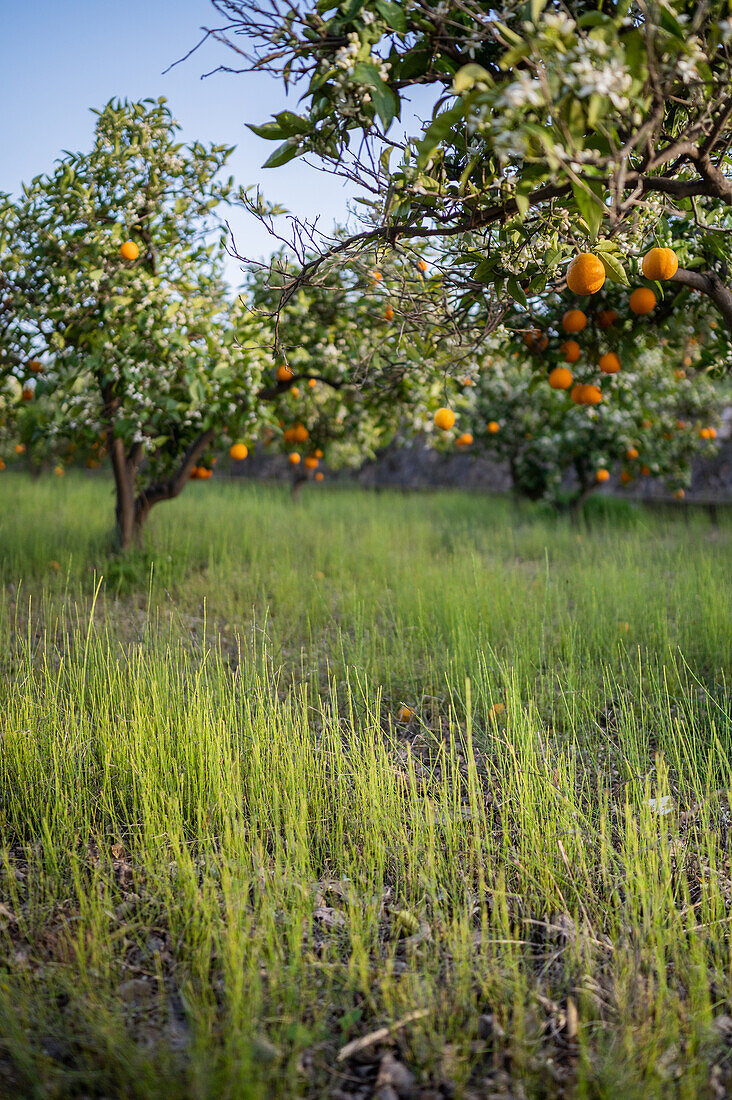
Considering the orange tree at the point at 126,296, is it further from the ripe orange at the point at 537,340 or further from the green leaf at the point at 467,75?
the green leaf at the point at 467,75

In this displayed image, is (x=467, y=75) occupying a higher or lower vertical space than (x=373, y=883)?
higher

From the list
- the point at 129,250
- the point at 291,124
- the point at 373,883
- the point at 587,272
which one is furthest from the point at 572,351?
the point at 373,883

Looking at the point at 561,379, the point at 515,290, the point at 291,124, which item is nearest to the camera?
the point at 291,124

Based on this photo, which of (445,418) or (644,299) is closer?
(644,299)

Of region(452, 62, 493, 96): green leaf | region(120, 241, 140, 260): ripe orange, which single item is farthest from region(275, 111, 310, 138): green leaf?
region(120, 241, 140, 260): ripe orange

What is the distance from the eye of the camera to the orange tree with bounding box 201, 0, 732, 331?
1.57 meters

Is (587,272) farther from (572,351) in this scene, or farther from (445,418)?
(445,418)

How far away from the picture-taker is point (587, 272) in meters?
2.21

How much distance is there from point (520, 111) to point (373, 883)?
2.00 m

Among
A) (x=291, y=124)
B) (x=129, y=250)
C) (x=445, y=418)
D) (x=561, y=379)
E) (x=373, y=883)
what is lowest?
(x=373, y=883)

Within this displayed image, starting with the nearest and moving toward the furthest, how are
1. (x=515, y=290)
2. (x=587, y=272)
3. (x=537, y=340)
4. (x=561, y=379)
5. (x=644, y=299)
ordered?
(x=587, y=272) < (x=515, y=290) < (x=644, y=299) < (x=561, y=379) < (x=537, y=340)

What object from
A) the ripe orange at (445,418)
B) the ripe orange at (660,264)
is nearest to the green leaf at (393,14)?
the ripe orange at (660,264)

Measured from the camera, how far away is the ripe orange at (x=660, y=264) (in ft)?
8.21

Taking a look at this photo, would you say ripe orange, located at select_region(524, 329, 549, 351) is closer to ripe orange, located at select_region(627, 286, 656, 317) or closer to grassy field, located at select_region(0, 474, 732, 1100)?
ripe orange, located at select_region(627, 286, 656, 317)
